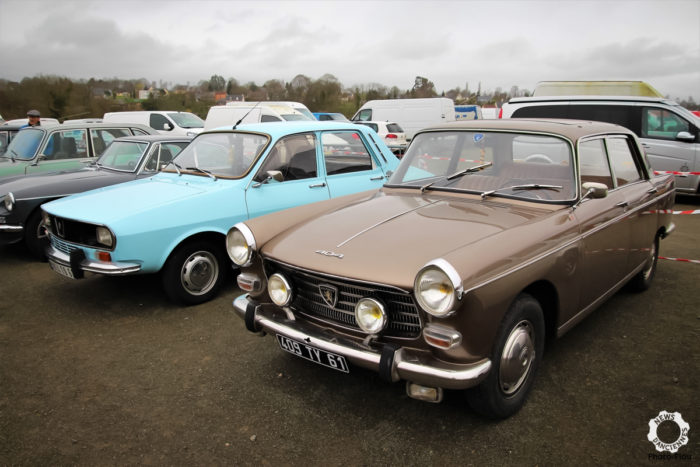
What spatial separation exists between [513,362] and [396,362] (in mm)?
716

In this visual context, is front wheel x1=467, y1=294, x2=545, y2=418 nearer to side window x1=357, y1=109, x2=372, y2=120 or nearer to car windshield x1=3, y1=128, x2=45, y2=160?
car windshield x1=3, y1=128, x2=45, y2=160

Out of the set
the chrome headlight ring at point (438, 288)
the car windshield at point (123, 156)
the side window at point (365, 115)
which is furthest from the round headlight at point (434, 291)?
the side window at point (365, 115)

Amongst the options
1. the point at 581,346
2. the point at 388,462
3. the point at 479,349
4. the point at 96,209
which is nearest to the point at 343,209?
the point at 479,349

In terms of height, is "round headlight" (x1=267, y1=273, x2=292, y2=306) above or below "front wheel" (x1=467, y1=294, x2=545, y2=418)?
above

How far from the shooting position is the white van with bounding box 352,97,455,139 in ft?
71.1

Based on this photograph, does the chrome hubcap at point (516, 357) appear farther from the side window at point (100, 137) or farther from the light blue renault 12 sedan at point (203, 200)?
→ the side window at point (100, 137)

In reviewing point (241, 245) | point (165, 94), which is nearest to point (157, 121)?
point (241, 245)

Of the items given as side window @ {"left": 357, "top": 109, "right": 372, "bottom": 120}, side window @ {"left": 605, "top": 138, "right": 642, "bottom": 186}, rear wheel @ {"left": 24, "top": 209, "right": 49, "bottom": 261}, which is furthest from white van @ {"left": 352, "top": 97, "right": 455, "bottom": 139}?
side window @ {"left": 605, "top": 138, "right": 642, "bottom": 186}

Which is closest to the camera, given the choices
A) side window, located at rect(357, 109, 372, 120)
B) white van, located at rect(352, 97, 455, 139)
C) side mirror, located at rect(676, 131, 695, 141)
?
side mirror, located at rect(676, 131, 695, 141)

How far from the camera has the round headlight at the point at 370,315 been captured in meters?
2.47

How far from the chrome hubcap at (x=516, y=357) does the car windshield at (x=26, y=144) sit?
791cm

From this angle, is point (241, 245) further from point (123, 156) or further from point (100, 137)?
point (100, 137)

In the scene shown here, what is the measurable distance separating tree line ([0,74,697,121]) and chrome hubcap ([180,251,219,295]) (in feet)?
52.4

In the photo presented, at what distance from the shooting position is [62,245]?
448 centimetres
